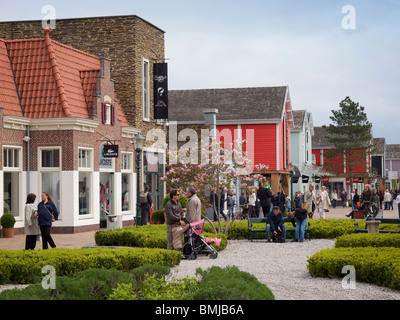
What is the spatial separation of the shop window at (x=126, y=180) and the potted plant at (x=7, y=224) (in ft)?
26.0

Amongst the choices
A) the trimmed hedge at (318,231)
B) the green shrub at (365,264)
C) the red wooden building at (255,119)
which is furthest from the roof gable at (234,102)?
the green shrub at (365,264)

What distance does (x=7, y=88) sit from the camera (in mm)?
25797

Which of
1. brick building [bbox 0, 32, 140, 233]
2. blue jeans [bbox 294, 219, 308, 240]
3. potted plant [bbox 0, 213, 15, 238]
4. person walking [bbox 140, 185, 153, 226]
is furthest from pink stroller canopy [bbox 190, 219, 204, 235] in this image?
person walking [bbox 140, 185, 153, 226]

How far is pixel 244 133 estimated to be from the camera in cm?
4859

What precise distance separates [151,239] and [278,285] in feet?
20.8

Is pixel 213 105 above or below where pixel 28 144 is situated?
above

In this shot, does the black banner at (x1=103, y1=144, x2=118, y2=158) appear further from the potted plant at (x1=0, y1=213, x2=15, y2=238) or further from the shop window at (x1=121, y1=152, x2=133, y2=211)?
the potted plant at (x1=0, y1=213, x2=15, y2=238)

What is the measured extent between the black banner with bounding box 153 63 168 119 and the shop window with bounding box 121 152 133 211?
3547 mm

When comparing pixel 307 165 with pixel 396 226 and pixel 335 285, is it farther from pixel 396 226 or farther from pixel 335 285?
pixel 335 285

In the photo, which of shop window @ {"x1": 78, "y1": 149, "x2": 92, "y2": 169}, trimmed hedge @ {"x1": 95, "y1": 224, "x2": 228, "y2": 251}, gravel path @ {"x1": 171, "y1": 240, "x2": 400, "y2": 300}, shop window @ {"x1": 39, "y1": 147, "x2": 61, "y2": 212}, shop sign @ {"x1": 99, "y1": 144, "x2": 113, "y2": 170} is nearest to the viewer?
gravel path @ {"x1": 171, "y1": 240, "x2": 400, "y2": 300}

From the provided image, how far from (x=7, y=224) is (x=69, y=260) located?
1067 cm

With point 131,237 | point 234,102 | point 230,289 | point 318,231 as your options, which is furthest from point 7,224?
point 234,102

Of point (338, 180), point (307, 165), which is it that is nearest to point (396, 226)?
point (307, 165)

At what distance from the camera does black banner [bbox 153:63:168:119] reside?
3341 centimetres
